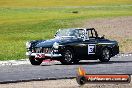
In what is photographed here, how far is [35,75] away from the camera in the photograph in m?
22.0

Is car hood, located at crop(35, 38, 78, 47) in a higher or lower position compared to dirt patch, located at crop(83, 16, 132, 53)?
higher

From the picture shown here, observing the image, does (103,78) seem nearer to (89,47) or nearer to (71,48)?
(71,48)

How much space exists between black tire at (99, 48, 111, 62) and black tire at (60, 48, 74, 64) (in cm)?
191

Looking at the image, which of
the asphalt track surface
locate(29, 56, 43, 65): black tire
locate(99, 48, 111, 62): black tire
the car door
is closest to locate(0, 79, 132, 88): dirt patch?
the asphalt track surface

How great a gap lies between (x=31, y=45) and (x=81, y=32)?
244cm

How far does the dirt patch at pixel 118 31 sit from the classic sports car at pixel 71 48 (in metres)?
6.82

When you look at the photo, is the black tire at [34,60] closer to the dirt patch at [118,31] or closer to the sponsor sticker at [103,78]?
the dirt patch at [118,31]

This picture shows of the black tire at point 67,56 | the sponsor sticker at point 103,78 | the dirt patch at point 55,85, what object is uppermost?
the sponsor sticker at point 103,78

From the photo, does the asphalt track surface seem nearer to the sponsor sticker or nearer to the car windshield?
the car windshield

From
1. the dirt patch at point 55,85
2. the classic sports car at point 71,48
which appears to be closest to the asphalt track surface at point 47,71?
the classic sports car at point 71,48

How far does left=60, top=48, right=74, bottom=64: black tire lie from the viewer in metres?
27.0

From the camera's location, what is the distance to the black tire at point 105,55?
28.9 meters

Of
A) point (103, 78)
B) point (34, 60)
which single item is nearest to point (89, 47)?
point (34, 60)

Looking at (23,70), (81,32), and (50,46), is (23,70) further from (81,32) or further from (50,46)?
(81,32)
